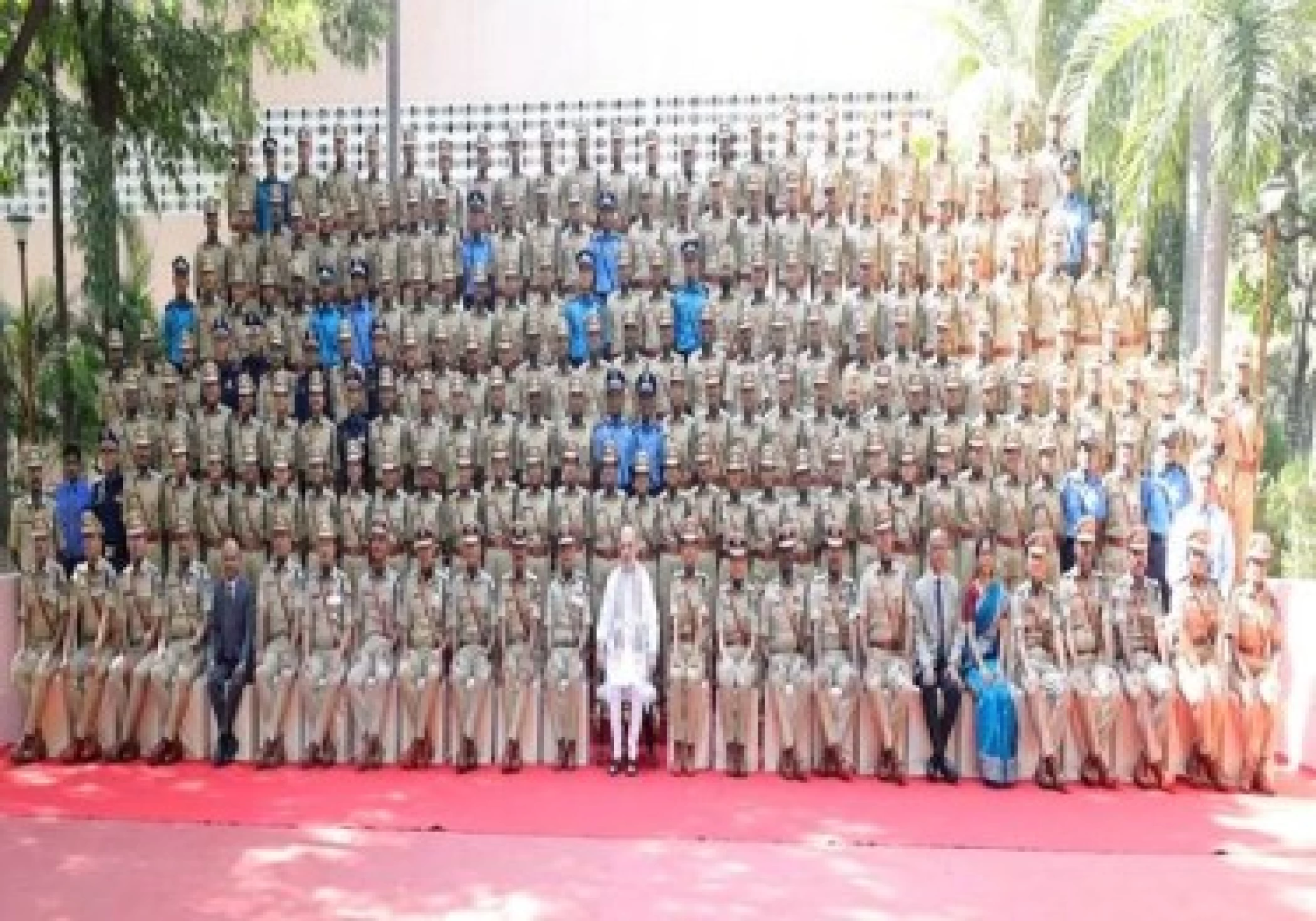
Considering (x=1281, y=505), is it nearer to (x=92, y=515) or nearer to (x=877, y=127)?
(x=877, y=127)

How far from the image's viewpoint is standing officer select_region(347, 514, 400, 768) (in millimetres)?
8148

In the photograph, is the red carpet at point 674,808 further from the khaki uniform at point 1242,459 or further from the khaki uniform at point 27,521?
the khaki uniform at point 1242,459

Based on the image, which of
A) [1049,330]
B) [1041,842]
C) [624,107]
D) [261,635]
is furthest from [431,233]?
[1041,842]

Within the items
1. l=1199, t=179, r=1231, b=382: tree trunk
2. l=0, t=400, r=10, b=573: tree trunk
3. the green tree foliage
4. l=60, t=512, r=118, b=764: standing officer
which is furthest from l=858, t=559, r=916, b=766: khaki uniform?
l=0, t=400, r=10, b=573: tree trunk

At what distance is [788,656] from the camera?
26.9 ft

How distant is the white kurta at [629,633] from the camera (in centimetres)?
811

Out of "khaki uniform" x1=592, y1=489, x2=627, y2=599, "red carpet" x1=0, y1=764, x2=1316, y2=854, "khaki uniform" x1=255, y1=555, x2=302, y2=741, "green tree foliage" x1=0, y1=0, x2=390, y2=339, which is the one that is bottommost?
"red carpet" x1=0, y1=764, x2=1316, y2=854

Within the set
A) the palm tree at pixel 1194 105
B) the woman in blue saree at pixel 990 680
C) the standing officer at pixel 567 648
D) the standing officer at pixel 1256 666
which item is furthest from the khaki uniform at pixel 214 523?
the palm tree at pixel 1194 105

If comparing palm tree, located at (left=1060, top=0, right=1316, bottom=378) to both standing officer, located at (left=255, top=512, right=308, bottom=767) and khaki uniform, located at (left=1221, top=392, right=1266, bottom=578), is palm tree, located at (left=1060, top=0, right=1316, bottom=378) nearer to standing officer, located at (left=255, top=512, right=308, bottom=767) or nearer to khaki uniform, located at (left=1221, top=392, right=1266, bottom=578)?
khaki uniform, located at (left=1221, top=392, right=1266, bottom=578)

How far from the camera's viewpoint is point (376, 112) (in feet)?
56.9

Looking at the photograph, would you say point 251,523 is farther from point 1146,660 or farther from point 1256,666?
point 1256,666

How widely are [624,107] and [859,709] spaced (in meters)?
10.4

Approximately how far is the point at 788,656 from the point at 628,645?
3.03 feet

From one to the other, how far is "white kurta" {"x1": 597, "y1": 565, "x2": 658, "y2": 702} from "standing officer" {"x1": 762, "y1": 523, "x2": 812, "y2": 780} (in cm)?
67
